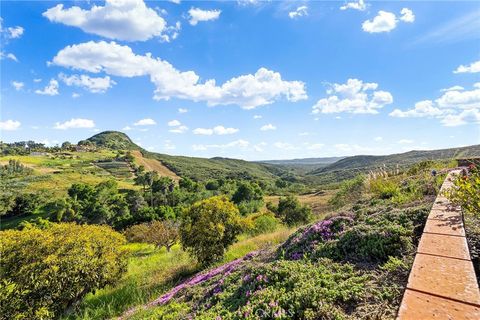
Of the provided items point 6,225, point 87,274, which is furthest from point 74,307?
point 6,225

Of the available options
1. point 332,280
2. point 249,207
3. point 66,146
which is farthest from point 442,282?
point 66,146

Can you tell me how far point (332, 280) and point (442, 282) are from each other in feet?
4.65

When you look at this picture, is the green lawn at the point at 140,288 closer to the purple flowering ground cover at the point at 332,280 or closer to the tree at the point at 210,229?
the tree at the point at 210,229

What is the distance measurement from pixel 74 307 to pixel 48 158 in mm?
148494

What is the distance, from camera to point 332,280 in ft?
11.5

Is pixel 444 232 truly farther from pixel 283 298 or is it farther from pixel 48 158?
pixel 48 158

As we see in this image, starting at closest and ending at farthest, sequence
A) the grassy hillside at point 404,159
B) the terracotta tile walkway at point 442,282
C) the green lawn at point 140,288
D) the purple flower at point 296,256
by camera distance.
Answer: the terracotta tile walkway at point 442,282
the purple flower at point 296,256
the green lawn at point 140,288
the grassy hillside at point 404,159

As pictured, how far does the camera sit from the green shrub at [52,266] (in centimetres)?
818

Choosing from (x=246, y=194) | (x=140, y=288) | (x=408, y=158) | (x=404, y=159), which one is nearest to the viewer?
(x=140, y=288)

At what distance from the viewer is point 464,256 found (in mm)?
2725

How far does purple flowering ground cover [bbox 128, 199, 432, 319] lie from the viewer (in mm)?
2988

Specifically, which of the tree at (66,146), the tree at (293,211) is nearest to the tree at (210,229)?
the tree at (293,211)

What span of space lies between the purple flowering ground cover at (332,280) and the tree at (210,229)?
5.67 meters

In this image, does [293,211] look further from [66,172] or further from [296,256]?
[66,172]
